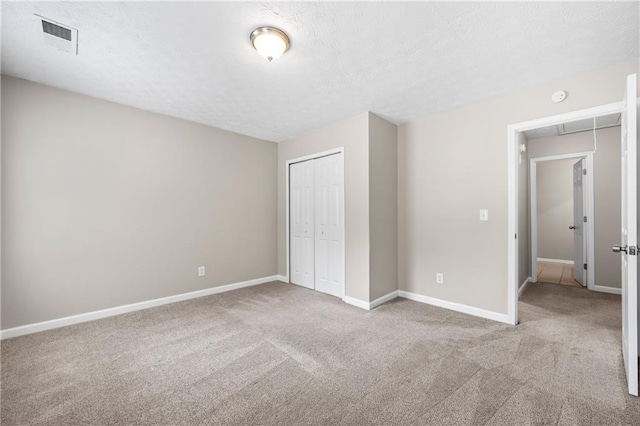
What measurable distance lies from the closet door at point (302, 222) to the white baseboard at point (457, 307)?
1454 mm

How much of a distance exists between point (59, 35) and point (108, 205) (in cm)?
171

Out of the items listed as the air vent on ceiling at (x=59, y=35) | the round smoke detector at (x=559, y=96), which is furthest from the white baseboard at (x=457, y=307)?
the air vent on ceiling at (x=59, y=35)

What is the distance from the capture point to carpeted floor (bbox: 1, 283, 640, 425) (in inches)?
63.0

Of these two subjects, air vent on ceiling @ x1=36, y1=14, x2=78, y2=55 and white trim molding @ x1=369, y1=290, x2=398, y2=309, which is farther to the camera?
white trim molding @ x1=369, y1=290, x2=398, y2=309

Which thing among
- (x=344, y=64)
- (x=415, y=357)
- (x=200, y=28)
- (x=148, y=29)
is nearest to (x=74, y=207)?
(x=148, y=29)

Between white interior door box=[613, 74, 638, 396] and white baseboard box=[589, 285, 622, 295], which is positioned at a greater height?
white interior door box=[613, 74, 638, 396]

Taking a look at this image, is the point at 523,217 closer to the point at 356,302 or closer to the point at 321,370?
the point at 356,302

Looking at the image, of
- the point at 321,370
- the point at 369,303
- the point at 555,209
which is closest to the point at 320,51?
the point at 321,370

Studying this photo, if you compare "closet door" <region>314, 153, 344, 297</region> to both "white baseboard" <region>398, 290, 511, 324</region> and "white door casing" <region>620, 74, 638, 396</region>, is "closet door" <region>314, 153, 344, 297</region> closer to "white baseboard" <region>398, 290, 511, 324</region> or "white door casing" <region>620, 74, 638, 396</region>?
"white baseboard" <region>398, 290, 511, 324</region>

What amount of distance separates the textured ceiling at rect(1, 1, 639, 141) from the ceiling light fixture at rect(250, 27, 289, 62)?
0.18 feet

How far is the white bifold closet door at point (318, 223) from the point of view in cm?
382

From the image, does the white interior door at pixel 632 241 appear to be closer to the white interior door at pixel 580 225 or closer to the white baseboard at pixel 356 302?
the white baseboard at pixel 356 302

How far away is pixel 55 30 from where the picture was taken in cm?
188

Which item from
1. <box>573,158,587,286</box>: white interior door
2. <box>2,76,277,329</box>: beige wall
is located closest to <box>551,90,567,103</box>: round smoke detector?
<box>573,158,587,286</box>: white interior door
